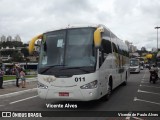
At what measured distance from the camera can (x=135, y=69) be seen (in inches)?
1860

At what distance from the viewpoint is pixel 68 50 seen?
1086cm

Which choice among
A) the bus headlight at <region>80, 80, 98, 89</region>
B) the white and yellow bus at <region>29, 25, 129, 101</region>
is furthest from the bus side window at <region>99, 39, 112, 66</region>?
the bus headlight at <region>80, 80, 98, 89</region>

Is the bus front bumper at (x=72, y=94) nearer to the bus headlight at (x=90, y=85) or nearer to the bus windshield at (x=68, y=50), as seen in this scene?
the bus headlight at (x=90, y=85)

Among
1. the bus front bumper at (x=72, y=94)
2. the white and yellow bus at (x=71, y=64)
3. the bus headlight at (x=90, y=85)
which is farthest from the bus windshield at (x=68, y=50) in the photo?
the bus front bumper at (x=72, y=94)

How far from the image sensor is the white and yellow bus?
10359mm

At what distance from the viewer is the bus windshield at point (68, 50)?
1066cm

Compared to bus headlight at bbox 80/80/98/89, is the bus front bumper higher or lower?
lower

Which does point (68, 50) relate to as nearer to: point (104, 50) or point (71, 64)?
point (71, 64)

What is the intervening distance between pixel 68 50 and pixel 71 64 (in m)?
0.58

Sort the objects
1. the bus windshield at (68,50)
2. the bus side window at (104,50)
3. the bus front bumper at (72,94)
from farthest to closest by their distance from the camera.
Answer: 1. the bus side window at (104,50)
2. the bus windshield at (68,50)
3. the bus front bumper at (72,94)

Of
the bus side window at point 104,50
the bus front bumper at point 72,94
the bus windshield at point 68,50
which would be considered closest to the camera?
the bus front bumper at point 72,94

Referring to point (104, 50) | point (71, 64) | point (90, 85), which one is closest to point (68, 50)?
point (71, 64)

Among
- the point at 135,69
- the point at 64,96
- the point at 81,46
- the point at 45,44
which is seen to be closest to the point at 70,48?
the point at 81,46

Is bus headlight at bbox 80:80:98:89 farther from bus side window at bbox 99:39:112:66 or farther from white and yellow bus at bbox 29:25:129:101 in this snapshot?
bus side window at bbox 99:39:112:66
